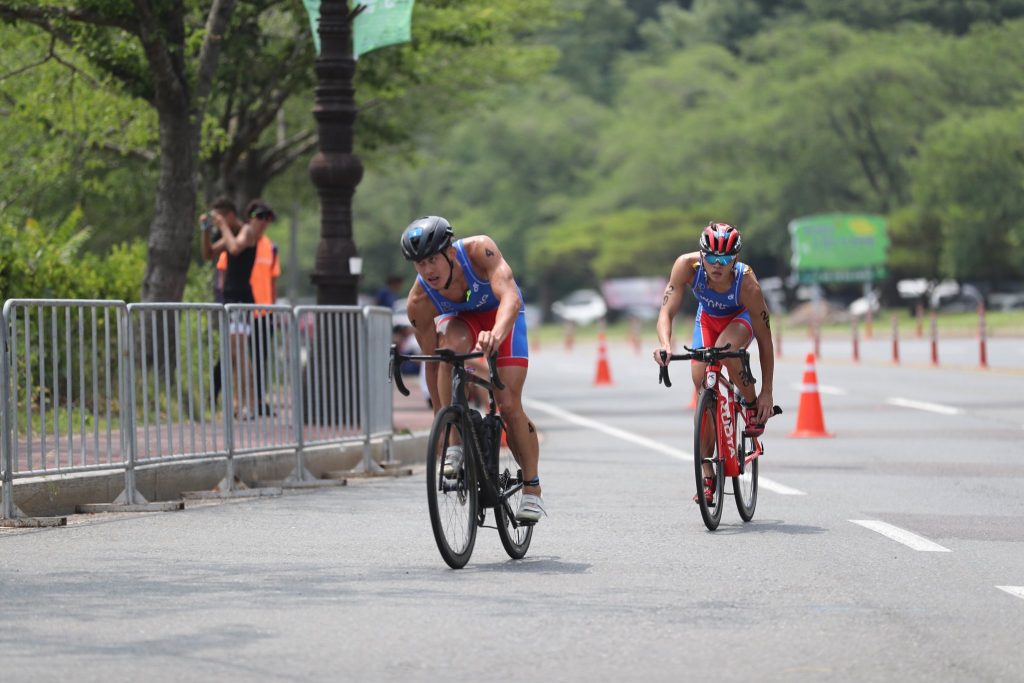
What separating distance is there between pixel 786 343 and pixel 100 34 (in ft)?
119

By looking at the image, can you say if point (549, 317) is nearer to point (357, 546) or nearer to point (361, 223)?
point (361, 223)

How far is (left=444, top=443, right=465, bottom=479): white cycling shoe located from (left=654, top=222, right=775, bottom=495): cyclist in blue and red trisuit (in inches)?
85.1

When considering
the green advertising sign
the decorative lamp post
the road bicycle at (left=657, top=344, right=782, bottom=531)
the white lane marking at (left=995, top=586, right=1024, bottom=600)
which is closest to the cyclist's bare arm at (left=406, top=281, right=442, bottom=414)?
the road bicycle at (left=657, top=344, right=782, bottom=531)

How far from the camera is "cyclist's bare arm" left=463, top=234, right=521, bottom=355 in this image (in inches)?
330

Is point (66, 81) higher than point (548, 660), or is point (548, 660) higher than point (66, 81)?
point (66, 81)

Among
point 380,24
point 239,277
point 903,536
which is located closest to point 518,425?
point 903,536

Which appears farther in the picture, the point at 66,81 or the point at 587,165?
the point at 587,165

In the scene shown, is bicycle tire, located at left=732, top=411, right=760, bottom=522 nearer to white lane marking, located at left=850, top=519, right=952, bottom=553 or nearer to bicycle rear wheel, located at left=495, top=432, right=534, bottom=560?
white lane marking, located at left=850, top=519, right=952, bottom=553

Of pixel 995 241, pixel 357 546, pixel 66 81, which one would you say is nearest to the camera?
pixel 357 546

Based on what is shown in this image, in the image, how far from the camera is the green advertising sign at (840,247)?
6081 cm

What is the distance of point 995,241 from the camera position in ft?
227

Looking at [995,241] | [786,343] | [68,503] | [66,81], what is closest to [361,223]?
[995,241]

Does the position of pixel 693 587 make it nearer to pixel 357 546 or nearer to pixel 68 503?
pixel 357 546

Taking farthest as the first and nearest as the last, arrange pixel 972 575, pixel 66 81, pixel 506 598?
1. pixel 66 81
2. pixel 972 575
3. pixel 506 598
